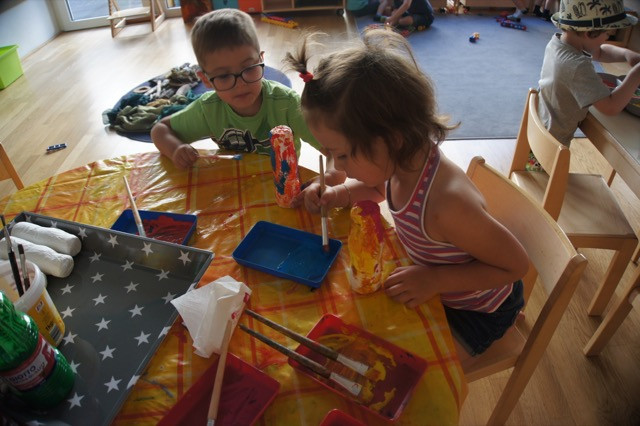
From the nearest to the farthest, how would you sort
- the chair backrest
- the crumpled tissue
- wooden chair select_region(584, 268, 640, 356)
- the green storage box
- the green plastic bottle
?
the green plastic bottle → the crumpled tissue → the chair backrest → wooden chair select_region(584, 268, 640, 356) → the green storage box

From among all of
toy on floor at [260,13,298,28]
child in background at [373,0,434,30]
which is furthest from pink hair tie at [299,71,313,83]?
toy on floor at [260,13,298,28]

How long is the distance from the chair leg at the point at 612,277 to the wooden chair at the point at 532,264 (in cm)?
62

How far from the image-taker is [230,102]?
49.0 inches

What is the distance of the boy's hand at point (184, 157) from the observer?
1.09m

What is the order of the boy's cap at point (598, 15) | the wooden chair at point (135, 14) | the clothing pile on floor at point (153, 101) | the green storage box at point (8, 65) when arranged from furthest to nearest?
the wooden chair at point (135, 14), the green storage box at point (8, 65), the clothing pile on floor at point (153, 101), the boy's cap at point (598, 15)

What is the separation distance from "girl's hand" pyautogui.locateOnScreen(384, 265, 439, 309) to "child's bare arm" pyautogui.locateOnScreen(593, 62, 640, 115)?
1.05 meters

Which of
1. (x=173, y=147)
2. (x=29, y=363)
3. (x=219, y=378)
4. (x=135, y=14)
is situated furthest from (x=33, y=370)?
(x=135, y=14)

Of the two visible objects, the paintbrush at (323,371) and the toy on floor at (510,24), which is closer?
the paintbrush at (323,371)

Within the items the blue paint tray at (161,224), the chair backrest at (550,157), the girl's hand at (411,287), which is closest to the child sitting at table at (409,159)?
the girl's hand at (411,287)

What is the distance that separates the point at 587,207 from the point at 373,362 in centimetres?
114

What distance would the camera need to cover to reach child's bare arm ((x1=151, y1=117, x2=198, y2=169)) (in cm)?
109

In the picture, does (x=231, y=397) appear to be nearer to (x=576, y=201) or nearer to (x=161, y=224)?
(x=161, y=224)

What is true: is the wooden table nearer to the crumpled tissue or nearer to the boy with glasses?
the boy with glasses

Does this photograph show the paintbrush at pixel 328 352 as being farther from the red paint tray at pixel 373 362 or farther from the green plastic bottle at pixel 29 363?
the green plastic bottle at pixel 29 363
